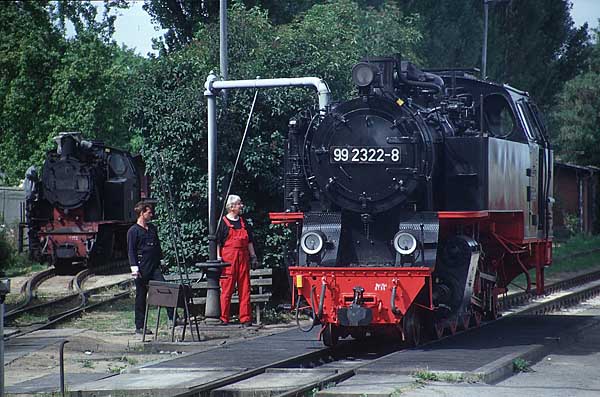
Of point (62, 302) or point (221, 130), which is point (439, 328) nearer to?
point (221, 130)

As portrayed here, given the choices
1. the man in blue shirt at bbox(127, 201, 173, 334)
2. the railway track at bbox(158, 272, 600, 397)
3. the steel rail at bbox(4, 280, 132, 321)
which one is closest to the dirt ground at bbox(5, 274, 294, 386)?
the man in blue shirt at bbox(127, 201, 173, 334)

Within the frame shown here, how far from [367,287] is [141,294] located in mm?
4173

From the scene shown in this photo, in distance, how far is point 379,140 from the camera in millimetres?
13078

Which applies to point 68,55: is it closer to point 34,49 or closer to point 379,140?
point 34,49

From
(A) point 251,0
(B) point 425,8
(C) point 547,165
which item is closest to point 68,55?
(A) point 251,0

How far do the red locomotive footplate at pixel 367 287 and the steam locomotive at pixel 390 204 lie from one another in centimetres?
1

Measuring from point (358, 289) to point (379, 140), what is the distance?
71.7 inches

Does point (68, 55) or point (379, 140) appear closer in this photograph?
point (379, 140)

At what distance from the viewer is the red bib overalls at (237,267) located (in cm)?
1555

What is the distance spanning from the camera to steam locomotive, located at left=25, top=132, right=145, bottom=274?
27.7 meters

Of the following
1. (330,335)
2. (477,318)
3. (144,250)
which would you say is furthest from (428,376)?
(144,250)

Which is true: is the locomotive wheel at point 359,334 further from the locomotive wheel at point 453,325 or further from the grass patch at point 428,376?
the grass patch at point 428,376

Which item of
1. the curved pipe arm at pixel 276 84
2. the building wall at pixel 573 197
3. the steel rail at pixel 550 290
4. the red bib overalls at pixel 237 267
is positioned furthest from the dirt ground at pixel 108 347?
the building wall at pixel 573 197

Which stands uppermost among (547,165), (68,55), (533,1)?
(533,1)
